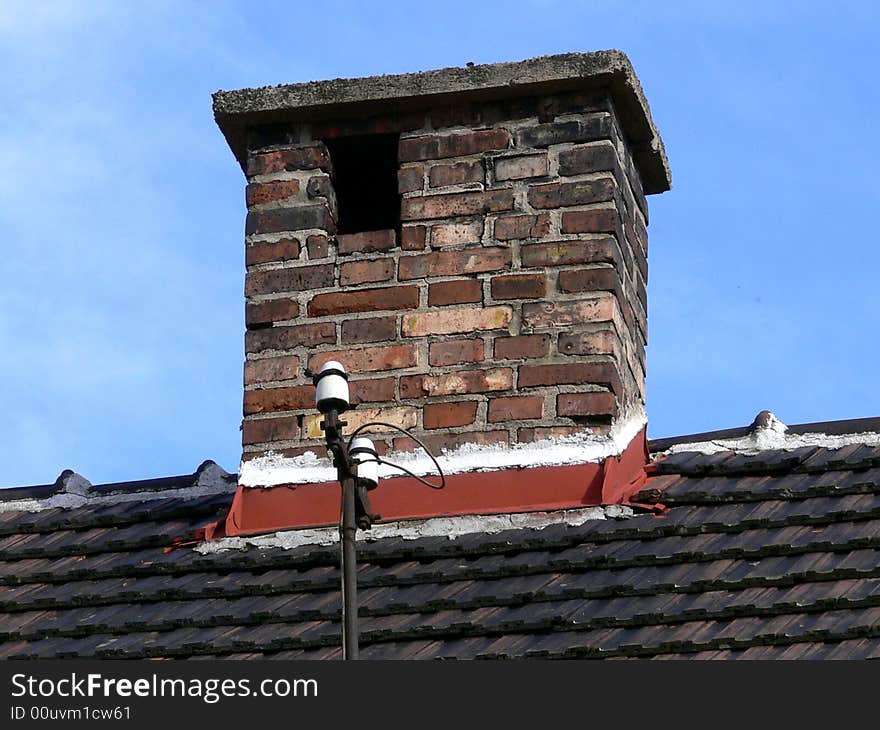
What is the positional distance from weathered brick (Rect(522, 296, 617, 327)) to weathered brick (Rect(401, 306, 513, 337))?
2.6 inches

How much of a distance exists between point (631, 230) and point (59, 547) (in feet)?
6.62

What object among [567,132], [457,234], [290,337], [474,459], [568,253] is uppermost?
[567,132]

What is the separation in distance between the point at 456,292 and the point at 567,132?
0.61 m

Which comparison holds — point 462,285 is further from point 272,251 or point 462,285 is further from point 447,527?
point 447,527

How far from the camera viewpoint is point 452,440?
6316 millimetres

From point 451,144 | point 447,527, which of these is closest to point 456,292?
point 451,144

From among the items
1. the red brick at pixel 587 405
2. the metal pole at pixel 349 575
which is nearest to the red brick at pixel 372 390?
the red brick at pixel 587 405

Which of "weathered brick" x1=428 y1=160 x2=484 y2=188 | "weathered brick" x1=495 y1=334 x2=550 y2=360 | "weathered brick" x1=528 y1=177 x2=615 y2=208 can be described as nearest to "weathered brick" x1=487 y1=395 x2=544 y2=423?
"weathered brick" x1=495 y1=334 x2=550 y2=360

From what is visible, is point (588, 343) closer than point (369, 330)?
Yes

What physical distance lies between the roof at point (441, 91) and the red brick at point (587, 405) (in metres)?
1.00

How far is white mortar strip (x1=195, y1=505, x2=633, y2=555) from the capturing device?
6109 millimetres

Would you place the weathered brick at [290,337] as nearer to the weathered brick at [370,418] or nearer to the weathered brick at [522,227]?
the weathered brick at [370,418]

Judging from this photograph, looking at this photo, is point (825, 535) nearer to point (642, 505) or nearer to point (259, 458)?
point (642, 505)

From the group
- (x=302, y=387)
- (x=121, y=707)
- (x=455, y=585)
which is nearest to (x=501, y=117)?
(x=302, y=387)
